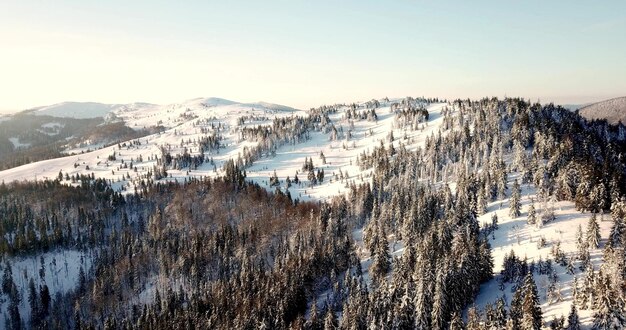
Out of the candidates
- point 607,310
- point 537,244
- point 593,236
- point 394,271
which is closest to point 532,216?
point 537,244

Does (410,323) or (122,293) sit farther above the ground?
(410,323)

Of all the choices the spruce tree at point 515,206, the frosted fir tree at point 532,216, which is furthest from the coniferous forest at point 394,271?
the spruce tree at point 515,206

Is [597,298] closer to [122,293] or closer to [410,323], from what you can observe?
[410,323]

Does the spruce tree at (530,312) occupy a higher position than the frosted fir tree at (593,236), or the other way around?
the frosted fir tree at (593,236)

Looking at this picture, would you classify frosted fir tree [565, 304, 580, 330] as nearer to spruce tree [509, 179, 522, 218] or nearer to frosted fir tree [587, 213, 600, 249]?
frosted fir tree [587, 213, 600, 249]

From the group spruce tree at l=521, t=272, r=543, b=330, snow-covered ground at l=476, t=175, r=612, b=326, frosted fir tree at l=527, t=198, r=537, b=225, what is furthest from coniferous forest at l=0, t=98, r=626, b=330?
snow-covered ground at l=476, t=175, r=612, b=326

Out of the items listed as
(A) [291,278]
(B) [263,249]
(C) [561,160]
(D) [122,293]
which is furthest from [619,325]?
(D) [122,293]

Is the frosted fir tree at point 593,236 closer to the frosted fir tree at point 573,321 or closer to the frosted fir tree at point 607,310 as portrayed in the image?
the frosted fir tree at point 607,310

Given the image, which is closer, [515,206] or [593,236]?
[593,236]

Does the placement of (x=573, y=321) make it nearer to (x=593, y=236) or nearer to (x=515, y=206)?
(x=593, y=236)

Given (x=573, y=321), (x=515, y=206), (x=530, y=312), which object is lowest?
(x=573, y=321)

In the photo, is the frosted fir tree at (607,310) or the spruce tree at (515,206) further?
the spruce tree at (515,206)
